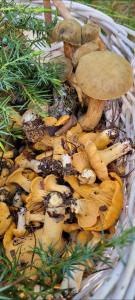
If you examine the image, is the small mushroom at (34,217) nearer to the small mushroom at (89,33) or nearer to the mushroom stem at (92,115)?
the mushroom stem at (92,115)

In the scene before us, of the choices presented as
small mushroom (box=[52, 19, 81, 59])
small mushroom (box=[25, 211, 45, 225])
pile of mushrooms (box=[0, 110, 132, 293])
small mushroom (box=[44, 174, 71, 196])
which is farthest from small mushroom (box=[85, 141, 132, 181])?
small mushroom (box=[52, 19, 81, 59])

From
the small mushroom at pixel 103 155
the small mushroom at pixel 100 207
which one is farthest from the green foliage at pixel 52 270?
the small mushroom at pixel 103 155

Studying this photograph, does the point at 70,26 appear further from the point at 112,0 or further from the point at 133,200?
the point at 112,0

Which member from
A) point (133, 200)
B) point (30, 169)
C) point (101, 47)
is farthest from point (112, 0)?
point (133, 200)

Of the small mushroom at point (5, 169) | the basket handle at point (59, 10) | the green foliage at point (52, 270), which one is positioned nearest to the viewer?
the green foliage at point (52, 270)

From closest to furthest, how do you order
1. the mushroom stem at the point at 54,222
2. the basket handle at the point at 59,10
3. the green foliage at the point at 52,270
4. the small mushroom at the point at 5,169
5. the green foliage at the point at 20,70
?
the green foliage at the point at 52,270 < the mushroom stem at the point at 54,222 < the green foliage at the point at 20,70 < the small mushroom at the point at 5,169 < the basket handle at the point at 59,10

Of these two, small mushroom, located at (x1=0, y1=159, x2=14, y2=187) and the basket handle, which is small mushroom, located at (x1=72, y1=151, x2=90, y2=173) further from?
the basket handle

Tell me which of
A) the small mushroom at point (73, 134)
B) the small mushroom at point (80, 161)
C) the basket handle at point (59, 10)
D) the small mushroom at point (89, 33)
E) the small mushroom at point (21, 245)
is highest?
the basket handle at point (59, 10)
